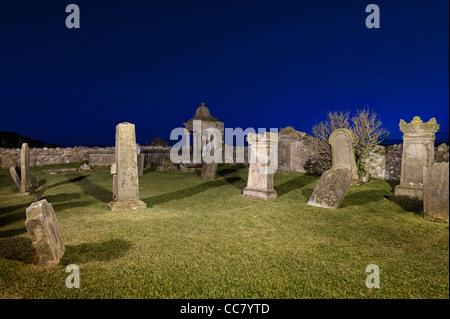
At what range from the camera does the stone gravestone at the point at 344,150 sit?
9.49 meters

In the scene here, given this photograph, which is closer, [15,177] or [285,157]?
[15,177]

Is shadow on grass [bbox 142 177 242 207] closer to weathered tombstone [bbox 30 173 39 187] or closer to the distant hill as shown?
weathered tombstone [bbox 30 173 39 187]

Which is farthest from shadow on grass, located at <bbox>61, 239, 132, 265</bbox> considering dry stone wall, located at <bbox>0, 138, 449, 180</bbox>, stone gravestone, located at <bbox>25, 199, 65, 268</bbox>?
dry stone wall, located at <bbox>0, 138, 449, 180</bbox>

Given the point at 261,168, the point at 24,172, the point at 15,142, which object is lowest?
the point at 24,172

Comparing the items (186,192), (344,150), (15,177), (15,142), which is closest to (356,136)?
(344,150)

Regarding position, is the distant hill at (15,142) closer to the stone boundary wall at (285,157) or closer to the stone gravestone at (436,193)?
the stone boundary wall at (285,157)

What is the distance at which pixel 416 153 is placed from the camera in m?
7.38

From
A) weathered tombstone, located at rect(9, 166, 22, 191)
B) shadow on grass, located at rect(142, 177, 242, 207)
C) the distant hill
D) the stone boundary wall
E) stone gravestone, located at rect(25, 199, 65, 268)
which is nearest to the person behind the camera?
stone gravestone, located at rect(25, 199, 65, 268)

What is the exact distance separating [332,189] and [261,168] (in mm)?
2163

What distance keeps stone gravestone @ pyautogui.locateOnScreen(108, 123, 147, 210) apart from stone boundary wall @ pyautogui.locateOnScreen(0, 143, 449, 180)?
861 cm

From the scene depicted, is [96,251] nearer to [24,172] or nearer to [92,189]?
[92,189]

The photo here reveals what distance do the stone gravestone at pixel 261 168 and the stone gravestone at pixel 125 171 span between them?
3357 millimetres

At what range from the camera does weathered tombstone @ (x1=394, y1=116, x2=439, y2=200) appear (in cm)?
718
